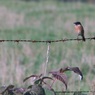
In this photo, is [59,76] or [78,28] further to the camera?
[78,28]

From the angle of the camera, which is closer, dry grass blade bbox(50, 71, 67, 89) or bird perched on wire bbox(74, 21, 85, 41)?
dry grass blade bbox(50, 71, 67, 89)

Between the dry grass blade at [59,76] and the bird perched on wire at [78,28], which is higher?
the bird perched on wire at [78,28]

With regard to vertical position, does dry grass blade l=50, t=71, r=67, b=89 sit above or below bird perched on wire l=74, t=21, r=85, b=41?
below

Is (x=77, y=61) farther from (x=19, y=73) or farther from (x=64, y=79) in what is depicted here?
(x=64, y=79)

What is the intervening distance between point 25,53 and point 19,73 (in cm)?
284

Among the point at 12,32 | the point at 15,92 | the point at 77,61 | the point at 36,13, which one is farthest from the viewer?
the point at 36,13

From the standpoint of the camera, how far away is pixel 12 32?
16.6m

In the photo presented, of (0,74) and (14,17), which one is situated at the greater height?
(14,17)

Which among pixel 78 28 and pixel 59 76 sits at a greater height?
pixel 78 28

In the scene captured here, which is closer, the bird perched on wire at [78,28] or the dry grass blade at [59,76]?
the dry grass blade at [59,76]

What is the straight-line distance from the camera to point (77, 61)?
962 cm

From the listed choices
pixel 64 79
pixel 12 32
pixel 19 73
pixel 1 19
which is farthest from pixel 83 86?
pixel 1 19

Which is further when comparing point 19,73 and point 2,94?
point 19,73

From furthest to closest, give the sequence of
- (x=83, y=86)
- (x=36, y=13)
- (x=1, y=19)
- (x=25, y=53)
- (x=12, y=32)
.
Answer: (x=36, y=13)
(x=1, y=19)
(x=12, y=32)
(x=25, y=53)
(x=83, y=86)
